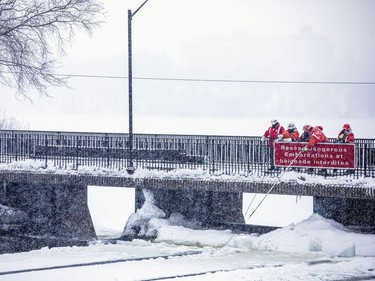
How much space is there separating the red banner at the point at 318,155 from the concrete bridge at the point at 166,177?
0.23 m

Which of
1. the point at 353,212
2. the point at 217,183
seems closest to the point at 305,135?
the point at 217,183

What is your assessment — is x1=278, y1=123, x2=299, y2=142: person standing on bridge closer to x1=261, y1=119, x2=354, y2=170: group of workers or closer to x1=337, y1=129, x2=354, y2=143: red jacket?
x1=261, y1=119, x2=354, y2=170: group of workers

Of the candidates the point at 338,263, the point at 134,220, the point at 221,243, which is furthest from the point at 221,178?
the point at 338,263

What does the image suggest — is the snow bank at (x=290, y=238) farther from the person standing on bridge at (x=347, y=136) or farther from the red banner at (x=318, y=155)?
the red banner at (x=318, y=155)

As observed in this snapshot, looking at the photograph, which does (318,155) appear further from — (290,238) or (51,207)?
(51,207)

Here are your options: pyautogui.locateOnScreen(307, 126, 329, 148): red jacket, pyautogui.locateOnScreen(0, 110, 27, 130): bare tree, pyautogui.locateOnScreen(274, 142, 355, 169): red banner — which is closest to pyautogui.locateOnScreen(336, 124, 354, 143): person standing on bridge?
pyautogui.locateOnScreen(274, 142, 355, 169): red banner

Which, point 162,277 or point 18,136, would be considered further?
point 18,136

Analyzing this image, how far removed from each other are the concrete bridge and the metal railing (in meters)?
0.03

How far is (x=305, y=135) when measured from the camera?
24.1 metres

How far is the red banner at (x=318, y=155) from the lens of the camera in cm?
2281

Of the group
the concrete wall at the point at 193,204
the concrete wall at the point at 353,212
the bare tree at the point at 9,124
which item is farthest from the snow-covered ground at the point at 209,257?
the bare tree at the point at 9,124

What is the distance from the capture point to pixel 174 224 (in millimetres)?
27141

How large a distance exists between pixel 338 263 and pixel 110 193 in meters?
83.6

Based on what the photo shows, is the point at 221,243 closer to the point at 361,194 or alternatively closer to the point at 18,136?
the point at 361,194
